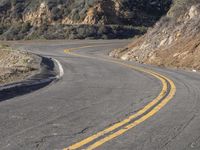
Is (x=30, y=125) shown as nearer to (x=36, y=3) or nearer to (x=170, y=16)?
(x=170, y=16)

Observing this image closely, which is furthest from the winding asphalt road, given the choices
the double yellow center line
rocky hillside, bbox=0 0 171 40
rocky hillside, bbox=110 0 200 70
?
rocky hillside, bbox=0 0 171 40

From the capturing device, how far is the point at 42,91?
12.9 meters

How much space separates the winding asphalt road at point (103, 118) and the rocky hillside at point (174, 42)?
415 inches

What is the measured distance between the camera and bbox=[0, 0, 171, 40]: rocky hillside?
178ft

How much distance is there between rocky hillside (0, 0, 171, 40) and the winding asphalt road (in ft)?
131

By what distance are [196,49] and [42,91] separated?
13627mm

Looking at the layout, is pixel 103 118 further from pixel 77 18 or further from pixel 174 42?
pixel 77 18

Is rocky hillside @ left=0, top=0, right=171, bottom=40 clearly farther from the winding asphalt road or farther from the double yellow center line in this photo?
the double yellow center line

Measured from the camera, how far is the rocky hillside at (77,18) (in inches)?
2140

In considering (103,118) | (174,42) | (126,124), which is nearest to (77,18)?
(174,42)

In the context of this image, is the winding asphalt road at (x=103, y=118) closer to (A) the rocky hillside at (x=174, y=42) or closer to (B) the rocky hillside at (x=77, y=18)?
(A) the rocky hillside at (x=174, y=42)

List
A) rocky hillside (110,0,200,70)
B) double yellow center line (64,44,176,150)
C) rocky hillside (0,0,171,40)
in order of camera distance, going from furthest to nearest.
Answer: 1. rocky hillside (0,0,171,40)
2. rocky hillside (110,0,200,70)
3. double yellow center line (64,44,176,150)

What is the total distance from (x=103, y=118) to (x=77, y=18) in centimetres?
4937

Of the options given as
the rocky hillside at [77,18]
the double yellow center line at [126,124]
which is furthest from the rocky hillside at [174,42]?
the rocky hillside at [77,18]
